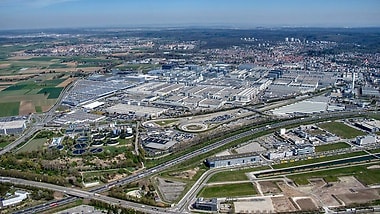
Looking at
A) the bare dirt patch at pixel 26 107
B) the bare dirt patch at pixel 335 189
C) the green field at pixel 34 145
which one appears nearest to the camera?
the bare dirt patch at pixel 335 189

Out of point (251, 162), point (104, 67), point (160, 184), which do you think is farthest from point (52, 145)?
point (104, 67)

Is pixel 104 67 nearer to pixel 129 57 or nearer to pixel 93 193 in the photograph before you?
pixel 129 57

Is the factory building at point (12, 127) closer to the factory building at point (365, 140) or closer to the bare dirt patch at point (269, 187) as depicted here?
the bare dirt patch at point (269, 187)

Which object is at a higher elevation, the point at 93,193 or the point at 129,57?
the point at 129,57

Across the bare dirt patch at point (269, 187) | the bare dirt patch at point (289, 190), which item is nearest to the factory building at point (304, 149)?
the bare dirt patch at point (289, 190)

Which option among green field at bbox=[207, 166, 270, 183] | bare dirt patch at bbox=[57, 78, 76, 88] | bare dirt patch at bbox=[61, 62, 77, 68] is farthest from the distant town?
bare dirt patch at bbox=[61, 62, 77, 68]

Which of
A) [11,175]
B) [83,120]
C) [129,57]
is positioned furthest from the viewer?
[129,57]
